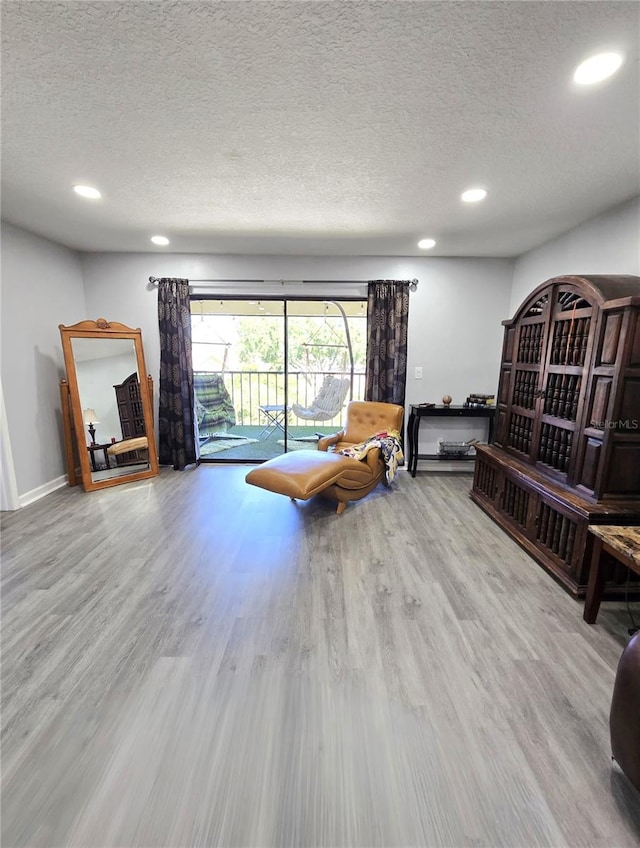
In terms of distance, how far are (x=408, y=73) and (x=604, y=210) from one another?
215 cm

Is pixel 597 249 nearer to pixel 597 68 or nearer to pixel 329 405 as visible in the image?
pixel 597 68

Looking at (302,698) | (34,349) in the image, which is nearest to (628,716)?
(302,698)

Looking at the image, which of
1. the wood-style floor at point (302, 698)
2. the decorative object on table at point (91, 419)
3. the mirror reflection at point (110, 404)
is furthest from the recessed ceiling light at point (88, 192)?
the wood-style floor at point (302, 698)

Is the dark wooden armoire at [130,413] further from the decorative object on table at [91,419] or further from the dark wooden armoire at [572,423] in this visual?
the dark wooden armoire at [572,423]

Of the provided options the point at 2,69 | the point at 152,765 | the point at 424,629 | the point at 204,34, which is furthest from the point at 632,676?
the point at 2,69

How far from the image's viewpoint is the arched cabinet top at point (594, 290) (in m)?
1.94

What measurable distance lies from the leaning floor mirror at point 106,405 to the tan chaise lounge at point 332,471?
5.60 feet

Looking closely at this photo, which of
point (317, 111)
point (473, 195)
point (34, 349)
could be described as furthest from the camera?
point (34, 349)

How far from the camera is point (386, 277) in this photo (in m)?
3.89

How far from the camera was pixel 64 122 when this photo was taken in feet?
5.32

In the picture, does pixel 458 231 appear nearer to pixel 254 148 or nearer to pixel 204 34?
pixel 254 148

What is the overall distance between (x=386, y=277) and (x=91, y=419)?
349 centimetres

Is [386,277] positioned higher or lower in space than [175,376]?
higher

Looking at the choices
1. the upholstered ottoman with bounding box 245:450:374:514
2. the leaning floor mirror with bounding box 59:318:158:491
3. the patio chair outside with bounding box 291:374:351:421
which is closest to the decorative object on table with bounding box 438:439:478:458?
the upholstered ottoman with bounding box 245:450:374:514
